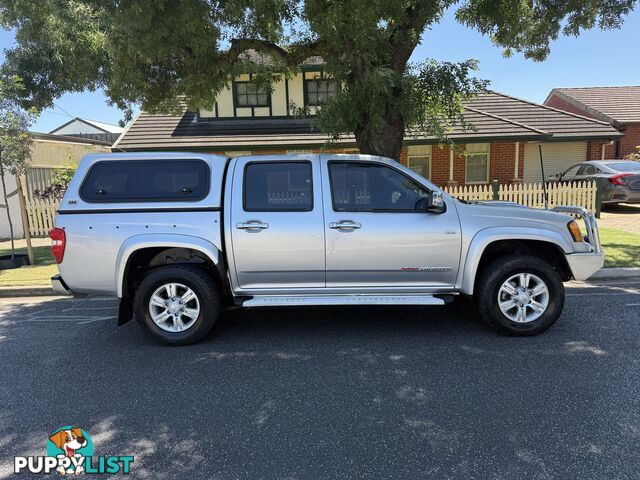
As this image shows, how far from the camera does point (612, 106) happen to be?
22812 mm

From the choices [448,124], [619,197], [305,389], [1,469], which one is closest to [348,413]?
[305,389]

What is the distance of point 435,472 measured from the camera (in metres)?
2.61

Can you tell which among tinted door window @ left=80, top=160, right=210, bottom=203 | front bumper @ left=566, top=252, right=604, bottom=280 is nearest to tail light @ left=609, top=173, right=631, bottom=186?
front bumper @ left=566, top=252, right=604, bottom=280

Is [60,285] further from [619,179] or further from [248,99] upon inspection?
[619,179]

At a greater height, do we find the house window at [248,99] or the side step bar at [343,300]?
the house window at [248,99]

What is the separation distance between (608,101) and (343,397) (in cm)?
2644

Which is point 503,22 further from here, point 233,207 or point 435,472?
point 435,472

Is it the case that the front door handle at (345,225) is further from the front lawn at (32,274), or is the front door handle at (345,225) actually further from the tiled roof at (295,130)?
the tiled roof at (295,130)

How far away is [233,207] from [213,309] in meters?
1.07

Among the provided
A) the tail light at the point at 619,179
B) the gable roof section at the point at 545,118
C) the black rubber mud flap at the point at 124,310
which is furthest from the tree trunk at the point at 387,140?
the gable roof section at the point at 545,118

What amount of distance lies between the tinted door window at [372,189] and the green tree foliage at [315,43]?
1590 mm

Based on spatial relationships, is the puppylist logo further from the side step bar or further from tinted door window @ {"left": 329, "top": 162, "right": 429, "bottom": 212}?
tinted door window @ {"left": 329, "top": 162, "right": 429, "bottom": 212}

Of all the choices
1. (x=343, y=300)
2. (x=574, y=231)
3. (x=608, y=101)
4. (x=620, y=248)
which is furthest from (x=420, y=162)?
(x=608, y=101)

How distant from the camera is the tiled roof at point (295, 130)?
14820 mm
